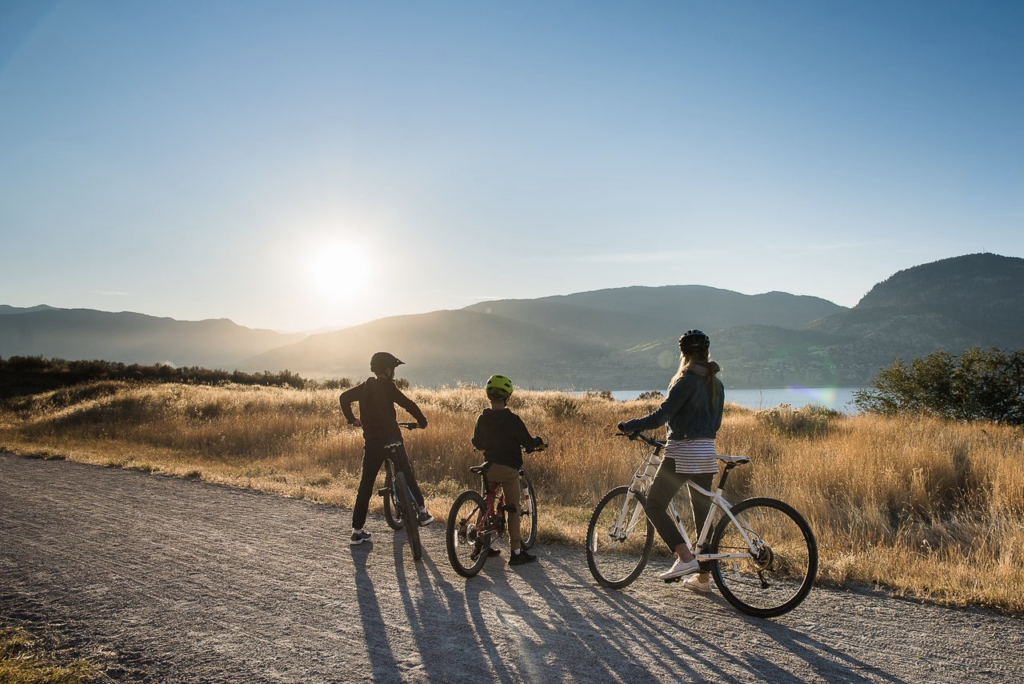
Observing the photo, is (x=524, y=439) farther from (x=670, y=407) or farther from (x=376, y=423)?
(x=376, y=423)

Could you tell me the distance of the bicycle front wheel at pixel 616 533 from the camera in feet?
18.7

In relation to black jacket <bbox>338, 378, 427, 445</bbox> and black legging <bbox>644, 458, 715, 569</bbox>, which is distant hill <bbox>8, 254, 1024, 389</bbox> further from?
black legging <bbox>644, 458, 715, 569</bbox>

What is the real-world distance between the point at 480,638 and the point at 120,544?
5.16 meters

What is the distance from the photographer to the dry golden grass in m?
6.25

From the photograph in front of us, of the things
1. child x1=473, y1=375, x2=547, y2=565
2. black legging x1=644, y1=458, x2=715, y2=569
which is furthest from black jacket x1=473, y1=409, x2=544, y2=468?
black legging x1=644, y1=458, x2=715, y2=569

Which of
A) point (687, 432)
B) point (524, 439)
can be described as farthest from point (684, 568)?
point (524, 439)

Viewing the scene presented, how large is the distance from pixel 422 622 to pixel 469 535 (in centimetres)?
137

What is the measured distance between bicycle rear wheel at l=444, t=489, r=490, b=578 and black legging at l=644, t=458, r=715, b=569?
1.79 meters

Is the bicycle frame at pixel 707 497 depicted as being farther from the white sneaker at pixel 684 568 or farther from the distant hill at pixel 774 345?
the distant hill at pixel 774 345

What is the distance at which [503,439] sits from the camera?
625cm

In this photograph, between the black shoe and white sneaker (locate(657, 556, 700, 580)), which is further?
the black shoe

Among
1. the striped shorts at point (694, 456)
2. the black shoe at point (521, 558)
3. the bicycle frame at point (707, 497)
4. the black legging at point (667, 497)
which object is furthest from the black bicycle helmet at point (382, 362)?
the striped shorts at point (694, 456)

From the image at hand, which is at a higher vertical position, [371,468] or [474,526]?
[371,468]

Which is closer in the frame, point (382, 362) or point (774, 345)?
point (382, 362)
